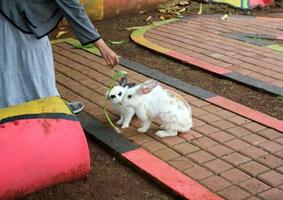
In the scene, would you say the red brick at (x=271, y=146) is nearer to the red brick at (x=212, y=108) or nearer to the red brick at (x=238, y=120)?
the red brick at (x=238, y=120)

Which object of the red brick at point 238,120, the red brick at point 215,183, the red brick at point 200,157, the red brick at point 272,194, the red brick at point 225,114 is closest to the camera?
the red brick at point 272,194

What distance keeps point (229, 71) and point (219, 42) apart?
1.45 meters

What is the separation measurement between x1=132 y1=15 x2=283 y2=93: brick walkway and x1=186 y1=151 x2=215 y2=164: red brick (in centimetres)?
194

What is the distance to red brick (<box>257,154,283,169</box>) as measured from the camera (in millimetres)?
3969

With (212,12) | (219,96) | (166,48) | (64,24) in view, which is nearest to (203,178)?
(219,96)

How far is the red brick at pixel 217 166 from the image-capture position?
12.7ft

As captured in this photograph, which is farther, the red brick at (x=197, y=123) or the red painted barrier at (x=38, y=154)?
the red brick at (x=197, y=123)

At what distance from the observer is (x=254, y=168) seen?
3.91m

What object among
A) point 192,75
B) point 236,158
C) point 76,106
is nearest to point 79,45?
point 192,75

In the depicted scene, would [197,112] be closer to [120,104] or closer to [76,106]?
[120,104]

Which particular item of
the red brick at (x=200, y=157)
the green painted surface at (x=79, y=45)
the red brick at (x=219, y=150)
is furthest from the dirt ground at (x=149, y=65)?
the red brick at (x=219, y=150)

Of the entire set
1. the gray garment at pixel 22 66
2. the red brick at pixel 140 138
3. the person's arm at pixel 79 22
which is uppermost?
the person's arm at pixel 79 22

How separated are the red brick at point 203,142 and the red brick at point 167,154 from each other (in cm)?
26

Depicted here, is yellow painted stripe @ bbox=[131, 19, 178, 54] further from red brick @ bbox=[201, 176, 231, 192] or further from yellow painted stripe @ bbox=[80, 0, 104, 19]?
red brick @ bbox=[201, 176, 231, 192]
